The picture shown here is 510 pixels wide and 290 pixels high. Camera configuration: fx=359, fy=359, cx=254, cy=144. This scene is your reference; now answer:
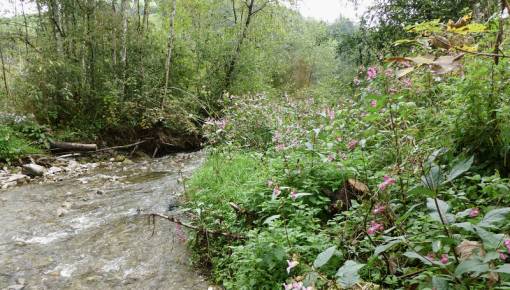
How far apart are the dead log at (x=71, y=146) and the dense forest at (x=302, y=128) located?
0.19m

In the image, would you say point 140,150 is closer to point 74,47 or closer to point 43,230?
point 74,47

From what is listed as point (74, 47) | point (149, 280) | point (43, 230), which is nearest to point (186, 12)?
point (74, 47)

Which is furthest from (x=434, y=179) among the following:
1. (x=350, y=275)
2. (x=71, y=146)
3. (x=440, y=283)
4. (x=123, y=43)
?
(x=123, y=43)

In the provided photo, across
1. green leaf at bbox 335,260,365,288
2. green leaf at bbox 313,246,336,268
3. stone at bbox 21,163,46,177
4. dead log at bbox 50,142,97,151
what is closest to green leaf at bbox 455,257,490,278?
green leaf at bbox 335,260,365,288

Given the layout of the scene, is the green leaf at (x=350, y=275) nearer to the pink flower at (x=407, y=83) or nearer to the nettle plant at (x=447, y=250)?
the nettle plant at (x=447, y=250)

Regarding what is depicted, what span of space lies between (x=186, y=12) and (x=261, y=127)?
11.0 metres

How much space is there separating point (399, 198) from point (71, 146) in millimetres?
9400

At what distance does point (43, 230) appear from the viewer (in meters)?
4.63

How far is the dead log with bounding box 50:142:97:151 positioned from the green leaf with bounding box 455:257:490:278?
10138mm

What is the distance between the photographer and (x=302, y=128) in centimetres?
507

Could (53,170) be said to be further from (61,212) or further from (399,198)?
(399,198)

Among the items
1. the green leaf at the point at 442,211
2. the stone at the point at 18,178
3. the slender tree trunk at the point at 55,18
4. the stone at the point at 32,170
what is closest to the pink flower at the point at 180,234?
the green leaf at the point at 442,211

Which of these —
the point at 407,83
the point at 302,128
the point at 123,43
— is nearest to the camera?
the point at 407,83

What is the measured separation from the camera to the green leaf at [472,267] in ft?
4.25
